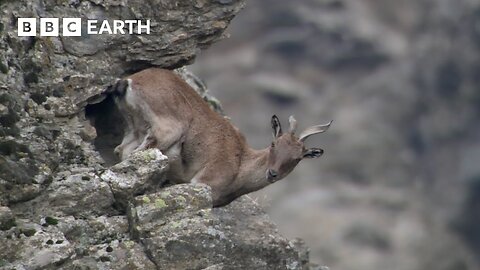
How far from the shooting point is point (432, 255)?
8756 cm

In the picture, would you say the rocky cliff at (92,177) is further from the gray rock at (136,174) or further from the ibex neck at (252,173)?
the ibex neck at (252,173)

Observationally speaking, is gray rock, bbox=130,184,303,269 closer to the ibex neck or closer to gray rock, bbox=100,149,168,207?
gray rock, bbox=100,149,168,207

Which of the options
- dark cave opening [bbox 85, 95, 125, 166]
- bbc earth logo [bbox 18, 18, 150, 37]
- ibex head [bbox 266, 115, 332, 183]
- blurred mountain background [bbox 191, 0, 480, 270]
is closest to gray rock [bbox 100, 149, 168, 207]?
dark cave opening [bbox 85, 95, 125, 166]

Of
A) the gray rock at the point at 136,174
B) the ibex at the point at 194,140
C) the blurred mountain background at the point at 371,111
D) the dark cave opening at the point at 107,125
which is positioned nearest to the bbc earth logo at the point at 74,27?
the ibex at the point at 194,140

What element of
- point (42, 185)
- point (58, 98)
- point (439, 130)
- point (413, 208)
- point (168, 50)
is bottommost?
point (42, 185)

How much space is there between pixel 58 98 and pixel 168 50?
330 cm

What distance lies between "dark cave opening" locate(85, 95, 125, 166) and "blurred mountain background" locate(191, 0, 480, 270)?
176 ft

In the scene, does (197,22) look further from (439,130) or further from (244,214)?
(439,130)

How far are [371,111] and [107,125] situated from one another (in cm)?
7157

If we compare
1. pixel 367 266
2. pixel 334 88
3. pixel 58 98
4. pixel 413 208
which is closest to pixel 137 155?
pixel 58 98

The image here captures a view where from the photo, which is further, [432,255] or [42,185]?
[432,255]

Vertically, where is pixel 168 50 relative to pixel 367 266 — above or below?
below

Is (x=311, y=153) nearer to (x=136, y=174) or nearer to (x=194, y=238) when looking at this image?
(x=136, y=174)

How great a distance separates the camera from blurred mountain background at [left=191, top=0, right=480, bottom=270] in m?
87.5
